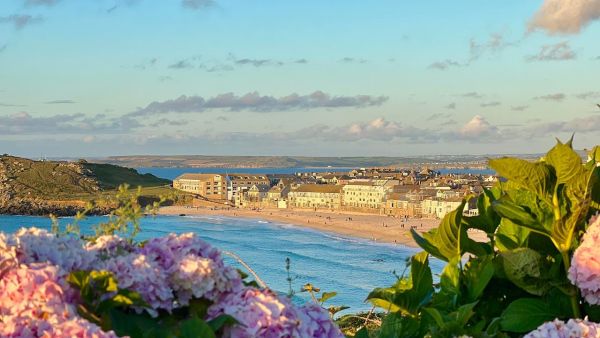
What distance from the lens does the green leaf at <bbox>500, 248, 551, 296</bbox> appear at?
2.48 meters

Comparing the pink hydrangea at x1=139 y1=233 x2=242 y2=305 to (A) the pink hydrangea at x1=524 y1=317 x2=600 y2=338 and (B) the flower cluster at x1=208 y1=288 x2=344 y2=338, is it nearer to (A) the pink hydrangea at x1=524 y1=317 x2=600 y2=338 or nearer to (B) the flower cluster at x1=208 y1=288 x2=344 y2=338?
(B) the flower cluster at x1=208 y1=288 x2=344 y2=338

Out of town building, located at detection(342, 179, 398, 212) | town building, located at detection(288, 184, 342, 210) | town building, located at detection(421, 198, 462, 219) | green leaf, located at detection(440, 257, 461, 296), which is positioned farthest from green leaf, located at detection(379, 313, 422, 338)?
town building, located at detection(288, 184, 342, 210)

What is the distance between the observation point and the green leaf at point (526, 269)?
2479 mm

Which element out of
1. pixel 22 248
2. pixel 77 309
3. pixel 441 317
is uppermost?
pixel 22 248

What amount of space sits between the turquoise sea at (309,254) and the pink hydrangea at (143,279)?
2248 cm

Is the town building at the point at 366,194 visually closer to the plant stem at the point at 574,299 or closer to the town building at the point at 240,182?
the town building at the point at 240,182

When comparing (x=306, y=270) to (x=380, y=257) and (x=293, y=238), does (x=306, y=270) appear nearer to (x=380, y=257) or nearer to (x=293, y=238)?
(x=380, y=257)

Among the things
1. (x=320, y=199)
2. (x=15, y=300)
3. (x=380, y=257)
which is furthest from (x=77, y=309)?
(x=320, y=199)

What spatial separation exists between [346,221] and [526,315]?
73.5 metres

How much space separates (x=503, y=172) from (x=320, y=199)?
93.4 meters

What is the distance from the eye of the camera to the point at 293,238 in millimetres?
59156

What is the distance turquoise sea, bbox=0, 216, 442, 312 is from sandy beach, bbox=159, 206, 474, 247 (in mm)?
2782

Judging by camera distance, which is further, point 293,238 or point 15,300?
point 293,238

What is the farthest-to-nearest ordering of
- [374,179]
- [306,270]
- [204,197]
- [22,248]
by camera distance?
[204,197], [374,179], [306,270], [22,248]
